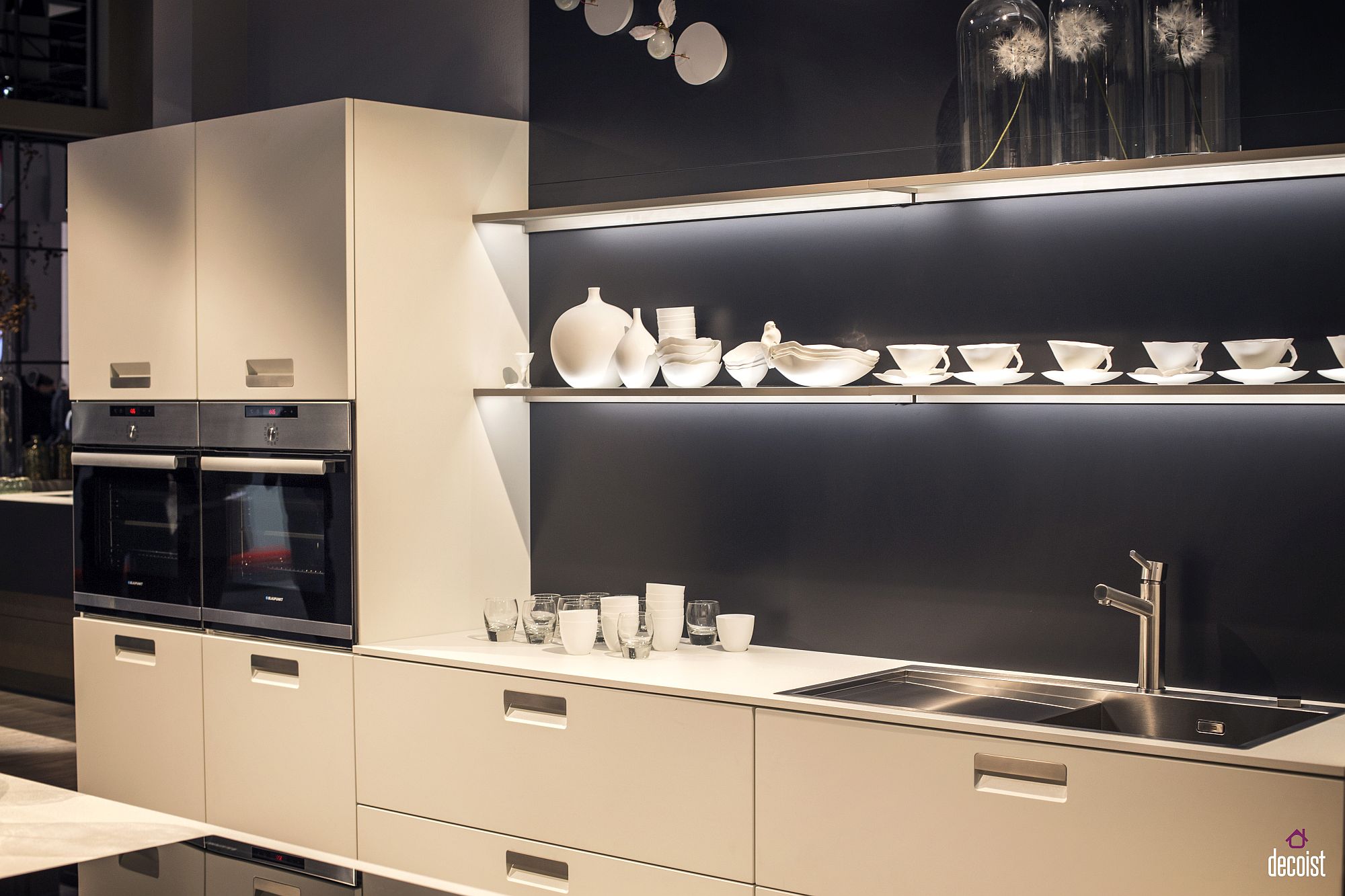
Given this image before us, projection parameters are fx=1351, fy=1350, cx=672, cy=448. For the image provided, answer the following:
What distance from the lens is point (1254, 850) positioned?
7.11ft

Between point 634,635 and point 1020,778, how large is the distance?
1024 millimetres

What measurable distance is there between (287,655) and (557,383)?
1019 mm

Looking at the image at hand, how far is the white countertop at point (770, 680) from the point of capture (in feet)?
7.25

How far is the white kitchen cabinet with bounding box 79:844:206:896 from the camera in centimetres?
135

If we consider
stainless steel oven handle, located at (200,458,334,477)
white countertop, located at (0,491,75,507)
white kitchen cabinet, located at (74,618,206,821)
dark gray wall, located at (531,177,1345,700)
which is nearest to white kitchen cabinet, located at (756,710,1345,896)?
dark gray wall, located at (531,177,1345,700)

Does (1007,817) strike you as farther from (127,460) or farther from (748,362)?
(127,460)

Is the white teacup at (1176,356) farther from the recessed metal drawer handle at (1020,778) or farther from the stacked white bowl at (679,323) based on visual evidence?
the stacked white bowl at (679,323)

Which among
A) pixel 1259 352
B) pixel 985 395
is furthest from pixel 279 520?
pixel 1259 352

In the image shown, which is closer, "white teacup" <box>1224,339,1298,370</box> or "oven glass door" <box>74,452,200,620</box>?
"white teacup" <box>1224,339,1298,370</box>

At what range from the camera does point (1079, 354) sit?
2.66 metres

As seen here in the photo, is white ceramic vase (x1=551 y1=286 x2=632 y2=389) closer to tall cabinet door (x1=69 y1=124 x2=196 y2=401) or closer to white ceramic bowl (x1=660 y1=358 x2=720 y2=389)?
white ceramic bowl (x1=660 y1=358 x2=720 y2=389)

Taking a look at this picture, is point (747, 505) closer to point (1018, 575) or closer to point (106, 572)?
point (1018, 575)

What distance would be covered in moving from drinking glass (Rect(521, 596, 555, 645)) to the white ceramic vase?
0.56 m

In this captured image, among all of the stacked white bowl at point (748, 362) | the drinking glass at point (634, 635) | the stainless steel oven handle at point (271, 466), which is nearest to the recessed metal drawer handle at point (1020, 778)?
the drinking glass at point (634, 635)
